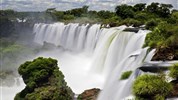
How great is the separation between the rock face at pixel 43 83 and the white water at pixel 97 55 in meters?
2.92

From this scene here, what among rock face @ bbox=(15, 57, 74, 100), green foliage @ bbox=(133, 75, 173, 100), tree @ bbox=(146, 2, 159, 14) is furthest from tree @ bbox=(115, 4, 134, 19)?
green foliage @ bbox=(133, 75, 173, 100)

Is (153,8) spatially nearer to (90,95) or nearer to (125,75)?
(90,95)

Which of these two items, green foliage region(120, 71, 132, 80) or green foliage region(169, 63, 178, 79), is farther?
green foliage region(120, 71, 132, 80)

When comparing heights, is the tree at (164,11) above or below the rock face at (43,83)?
above

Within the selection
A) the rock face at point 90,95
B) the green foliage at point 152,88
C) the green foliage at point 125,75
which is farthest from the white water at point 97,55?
the green foliage at point 152,88

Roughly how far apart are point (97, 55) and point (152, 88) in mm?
23435

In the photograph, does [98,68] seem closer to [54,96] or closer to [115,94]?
[54,96]

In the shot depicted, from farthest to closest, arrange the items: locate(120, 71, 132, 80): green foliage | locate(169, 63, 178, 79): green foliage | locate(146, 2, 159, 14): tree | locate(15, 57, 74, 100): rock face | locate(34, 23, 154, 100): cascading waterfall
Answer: locate(146, 2, 159, 14): tree
locate(15, 57, 74, 100): rock face
locate(34, 23, 154, 100): cascading waterfall
locate(120, 71, 132, 80): green foliage
locate(169, 63, 178, 79): green foliage

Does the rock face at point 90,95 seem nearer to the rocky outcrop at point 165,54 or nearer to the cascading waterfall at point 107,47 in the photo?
the cascading waterfall at point 107,47

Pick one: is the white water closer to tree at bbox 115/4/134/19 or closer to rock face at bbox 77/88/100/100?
rock face at bbox 77/88/100/100

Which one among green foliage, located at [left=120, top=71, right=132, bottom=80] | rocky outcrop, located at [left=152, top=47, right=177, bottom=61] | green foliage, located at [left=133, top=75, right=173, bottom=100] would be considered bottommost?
green foliage, located at [left=133, top=75, right=173, bottom=100]

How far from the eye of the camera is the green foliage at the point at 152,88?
18188 millimetres

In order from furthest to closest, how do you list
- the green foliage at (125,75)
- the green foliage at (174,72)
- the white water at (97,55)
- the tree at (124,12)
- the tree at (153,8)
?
the tree at (153,8), the tree at (124,12), the white water at (97,55), the green foliage at (125,75), the green foliage at (174,72)

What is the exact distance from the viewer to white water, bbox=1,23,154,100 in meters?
25.6
